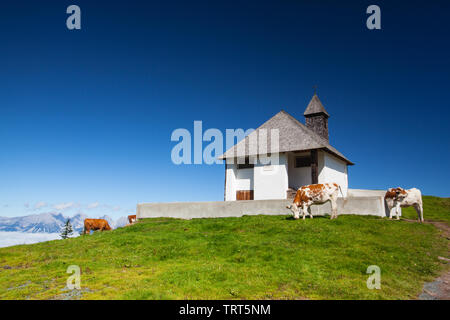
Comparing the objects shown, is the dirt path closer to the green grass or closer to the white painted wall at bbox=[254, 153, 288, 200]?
the white painted wall at bbox=[254, 153, 288, 200]

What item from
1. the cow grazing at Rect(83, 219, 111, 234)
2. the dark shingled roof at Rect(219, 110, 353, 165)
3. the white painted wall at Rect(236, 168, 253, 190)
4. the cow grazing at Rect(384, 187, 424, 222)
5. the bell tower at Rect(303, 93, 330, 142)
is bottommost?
the cow grazing at Rect(83, 219, 111, 234)

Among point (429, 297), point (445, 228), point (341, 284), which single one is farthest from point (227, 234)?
point (445, 228)

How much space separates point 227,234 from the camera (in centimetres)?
1600

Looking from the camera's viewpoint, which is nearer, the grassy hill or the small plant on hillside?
the grassy hill

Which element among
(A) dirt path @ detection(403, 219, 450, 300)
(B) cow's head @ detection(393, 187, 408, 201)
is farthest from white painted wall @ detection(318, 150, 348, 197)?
(A) dirt path @ detection(403, 219, 450, 300)

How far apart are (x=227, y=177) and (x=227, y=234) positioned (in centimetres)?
1637

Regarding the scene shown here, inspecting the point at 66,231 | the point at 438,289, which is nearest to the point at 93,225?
the point at 438,289

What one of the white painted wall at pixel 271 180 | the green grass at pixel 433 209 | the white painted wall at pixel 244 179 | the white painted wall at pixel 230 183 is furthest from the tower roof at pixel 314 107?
the green grass at pixel 433 209

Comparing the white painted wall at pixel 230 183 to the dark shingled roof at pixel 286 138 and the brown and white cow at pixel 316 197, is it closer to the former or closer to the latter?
the dark shingled roof at pixel 286 138

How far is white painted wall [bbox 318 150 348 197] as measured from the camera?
1155 inches

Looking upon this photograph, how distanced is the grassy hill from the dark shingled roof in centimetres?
1186

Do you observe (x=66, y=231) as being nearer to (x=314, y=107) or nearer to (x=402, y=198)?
(x=314, y=107)

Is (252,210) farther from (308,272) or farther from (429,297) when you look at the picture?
(429,297)
